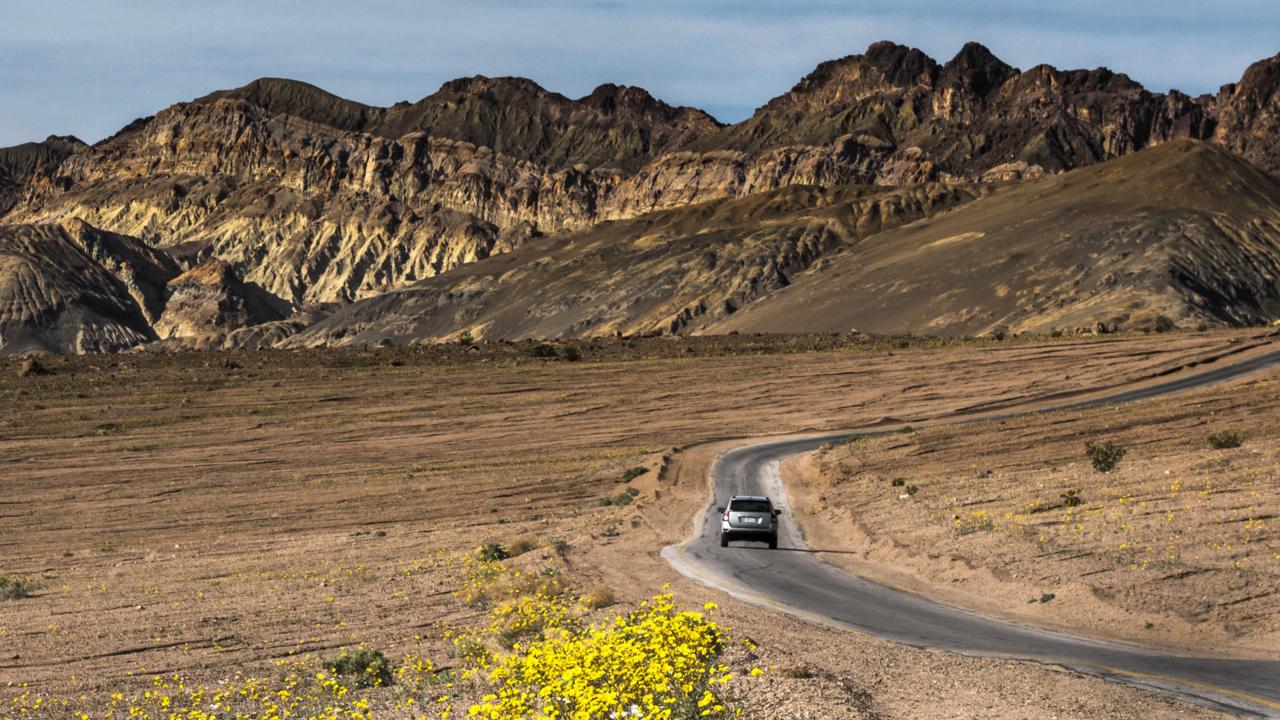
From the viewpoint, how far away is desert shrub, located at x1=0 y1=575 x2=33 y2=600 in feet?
84.4

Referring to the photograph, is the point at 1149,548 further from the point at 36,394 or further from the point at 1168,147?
the point at 1168,147

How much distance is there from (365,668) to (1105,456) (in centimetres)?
2564

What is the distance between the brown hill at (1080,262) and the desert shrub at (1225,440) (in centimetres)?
6362

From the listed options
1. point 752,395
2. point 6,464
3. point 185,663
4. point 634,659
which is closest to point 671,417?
point 752,395

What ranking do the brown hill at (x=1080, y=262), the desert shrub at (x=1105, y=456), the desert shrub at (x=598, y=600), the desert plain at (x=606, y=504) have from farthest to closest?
the brown hill at (x=1080, y=262) < the desert shrub at (x=1105, y=456) < the desert shrub at (x=598, y=600) < the desert plain at (x=606, y=504)

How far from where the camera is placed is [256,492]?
43.8m

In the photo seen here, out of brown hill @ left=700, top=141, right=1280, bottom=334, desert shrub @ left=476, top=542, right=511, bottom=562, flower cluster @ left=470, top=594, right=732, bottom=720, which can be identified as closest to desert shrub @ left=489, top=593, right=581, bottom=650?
flower cluster @ left=470, top=594, right=732, bottom=720

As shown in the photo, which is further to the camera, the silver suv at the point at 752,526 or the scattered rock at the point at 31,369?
the scattered rock at the point at 31,369

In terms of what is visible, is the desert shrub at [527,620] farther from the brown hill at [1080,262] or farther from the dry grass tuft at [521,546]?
the brown hill at [1080,262]

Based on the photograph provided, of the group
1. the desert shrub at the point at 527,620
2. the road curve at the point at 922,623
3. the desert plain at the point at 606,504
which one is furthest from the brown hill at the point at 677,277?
the desert shrub at the point at 527,620

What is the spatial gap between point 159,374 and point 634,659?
67.2 meters

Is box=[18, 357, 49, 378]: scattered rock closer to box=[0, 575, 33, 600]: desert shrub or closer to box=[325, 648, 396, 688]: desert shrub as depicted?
box=[0, 575, 33, 600]: desert shrub

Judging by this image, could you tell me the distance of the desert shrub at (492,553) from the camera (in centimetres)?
2769

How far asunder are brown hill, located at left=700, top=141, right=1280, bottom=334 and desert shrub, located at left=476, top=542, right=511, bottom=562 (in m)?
81.4
